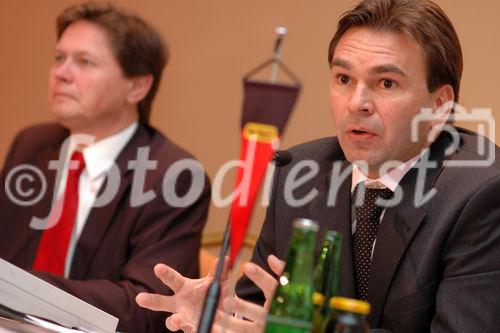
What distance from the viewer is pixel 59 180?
117 inches

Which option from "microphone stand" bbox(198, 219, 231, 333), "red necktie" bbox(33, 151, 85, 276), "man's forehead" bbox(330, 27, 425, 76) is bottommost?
"red necktie" bbox(33, 151, 85, 276)

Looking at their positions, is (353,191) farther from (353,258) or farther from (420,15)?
(420,15)

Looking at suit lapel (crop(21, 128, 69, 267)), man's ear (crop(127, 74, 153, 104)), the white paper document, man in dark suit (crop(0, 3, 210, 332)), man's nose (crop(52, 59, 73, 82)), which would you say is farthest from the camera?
man's ear (crop(127, 74, 153, 104))

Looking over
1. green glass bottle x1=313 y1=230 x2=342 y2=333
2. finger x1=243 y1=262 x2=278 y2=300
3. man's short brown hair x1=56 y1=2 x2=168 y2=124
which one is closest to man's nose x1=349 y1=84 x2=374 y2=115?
finger x1=243 y1=262 x2=278 y2=300

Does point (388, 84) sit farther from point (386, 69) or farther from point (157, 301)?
point (157, 301)

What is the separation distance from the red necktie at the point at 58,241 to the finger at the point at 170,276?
3.83ft

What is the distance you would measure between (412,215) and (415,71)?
1.17 ft

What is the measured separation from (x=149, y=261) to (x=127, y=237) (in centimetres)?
17

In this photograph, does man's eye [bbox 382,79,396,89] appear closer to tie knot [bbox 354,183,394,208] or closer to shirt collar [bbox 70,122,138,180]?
tie knot [bbox 354,183,394,208]

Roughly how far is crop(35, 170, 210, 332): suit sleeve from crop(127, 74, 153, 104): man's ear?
0.51 m

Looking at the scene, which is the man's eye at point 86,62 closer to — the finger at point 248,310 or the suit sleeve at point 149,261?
the suit sleeve at point 149,261

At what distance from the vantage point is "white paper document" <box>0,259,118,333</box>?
1571 millimetres

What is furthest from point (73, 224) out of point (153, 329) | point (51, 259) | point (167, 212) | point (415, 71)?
point (415, 71)

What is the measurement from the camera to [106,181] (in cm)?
285
